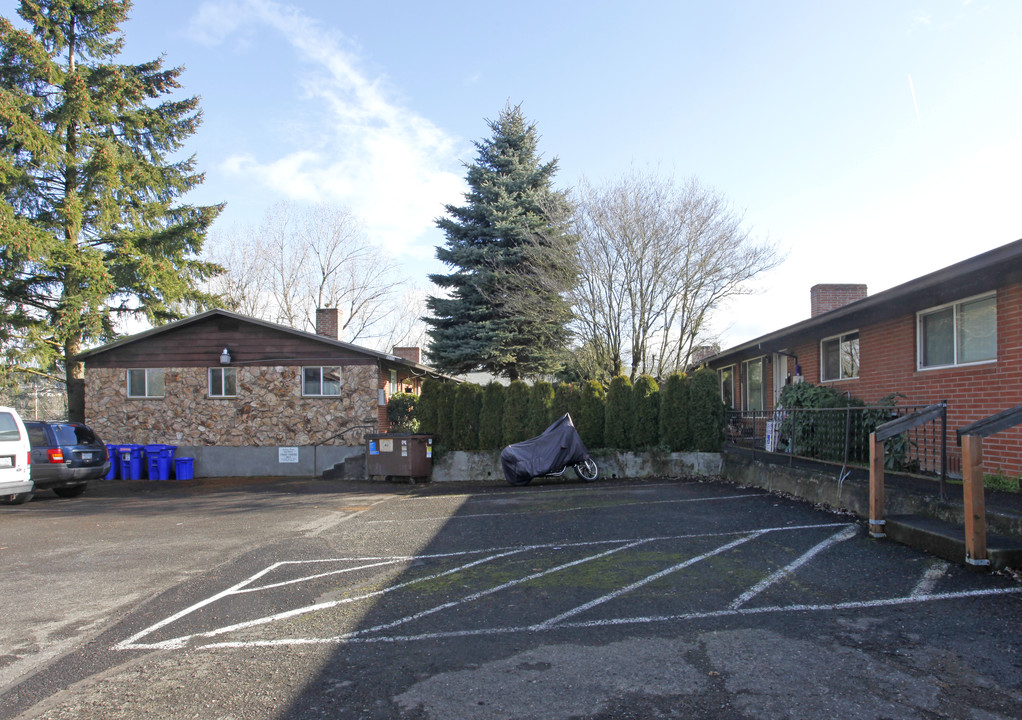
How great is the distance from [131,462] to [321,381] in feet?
18.0

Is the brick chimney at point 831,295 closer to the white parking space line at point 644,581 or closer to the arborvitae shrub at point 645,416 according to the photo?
the arborvitae shrub at point 645,416

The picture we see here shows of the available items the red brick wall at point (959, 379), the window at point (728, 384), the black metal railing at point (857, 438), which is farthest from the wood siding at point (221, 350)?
the window at point (728, 384)

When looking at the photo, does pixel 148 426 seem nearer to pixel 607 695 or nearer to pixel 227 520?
pixel 227 520

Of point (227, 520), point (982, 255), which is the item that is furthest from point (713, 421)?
point (227, 520)

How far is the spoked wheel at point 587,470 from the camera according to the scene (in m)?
14.4

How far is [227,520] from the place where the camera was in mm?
10219

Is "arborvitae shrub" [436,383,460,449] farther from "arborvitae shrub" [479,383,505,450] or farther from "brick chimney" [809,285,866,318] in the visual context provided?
"brick chimney" [809,285,866,318]

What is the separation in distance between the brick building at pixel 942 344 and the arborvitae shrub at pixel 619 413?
3.71 metres

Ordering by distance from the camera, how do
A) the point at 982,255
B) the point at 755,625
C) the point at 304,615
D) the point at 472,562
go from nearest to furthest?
the point at 755,625, the point at 304,615, the point at 472,562, the point at 982,255

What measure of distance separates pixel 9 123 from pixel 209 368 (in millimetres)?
8969

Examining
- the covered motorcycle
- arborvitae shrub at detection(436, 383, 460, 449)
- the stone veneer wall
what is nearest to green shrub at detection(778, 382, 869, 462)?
the covered motorcycle

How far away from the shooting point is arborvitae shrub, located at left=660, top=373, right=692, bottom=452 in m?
14.2

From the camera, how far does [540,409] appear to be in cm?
1578

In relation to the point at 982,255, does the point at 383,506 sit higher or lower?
lower
